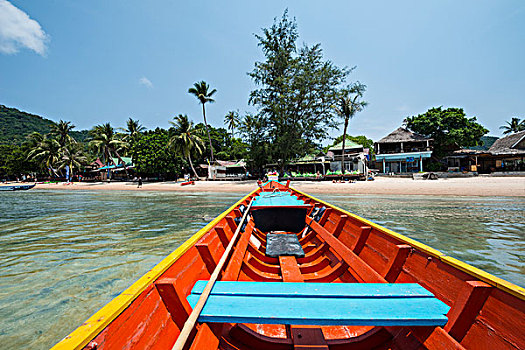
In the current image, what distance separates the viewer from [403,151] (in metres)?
34.7

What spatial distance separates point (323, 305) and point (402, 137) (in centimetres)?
3956

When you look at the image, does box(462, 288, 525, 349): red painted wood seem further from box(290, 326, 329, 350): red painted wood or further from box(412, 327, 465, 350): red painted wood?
box(290, 326, 329, 350): red painted wood

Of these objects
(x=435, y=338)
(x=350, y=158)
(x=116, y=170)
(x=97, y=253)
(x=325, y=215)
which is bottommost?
(x=97, y=253)

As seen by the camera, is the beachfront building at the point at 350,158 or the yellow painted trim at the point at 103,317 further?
the beachfront building at the point at 350,158

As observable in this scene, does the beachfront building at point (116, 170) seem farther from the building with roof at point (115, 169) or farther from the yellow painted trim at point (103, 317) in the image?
the yellow painted trim at point (103, 317)

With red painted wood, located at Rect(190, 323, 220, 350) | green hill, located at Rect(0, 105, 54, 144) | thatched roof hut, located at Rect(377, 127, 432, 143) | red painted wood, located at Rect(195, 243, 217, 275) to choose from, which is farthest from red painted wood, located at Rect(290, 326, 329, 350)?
green hill, located at Rect(0, 105, 54, 144)

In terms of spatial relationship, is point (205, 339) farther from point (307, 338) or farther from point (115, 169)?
point (115, 169)

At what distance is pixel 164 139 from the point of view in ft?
125

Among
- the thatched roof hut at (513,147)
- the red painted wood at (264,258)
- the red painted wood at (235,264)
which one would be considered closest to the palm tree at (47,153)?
the red painted wood at (264,258)

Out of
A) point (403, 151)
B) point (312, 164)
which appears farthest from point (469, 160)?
point (312, 164)

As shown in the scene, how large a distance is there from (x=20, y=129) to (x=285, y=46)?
13957 centimetres

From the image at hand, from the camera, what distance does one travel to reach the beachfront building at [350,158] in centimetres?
3366

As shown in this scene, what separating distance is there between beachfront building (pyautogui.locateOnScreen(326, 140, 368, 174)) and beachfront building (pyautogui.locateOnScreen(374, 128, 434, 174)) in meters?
2.84

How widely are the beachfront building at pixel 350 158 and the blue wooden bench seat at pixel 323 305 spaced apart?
1307 inches
